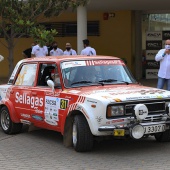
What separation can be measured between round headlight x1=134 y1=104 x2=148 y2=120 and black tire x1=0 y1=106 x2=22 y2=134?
3.31 metres

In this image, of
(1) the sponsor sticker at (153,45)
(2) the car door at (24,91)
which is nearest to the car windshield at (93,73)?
(2) the car door at (24,91)

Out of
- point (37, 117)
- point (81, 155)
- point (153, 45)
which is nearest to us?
point (81, 155)

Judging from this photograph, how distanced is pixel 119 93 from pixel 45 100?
1.55 metres

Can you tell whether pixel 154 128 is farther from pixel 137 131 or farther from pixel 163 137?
pixel 163 137

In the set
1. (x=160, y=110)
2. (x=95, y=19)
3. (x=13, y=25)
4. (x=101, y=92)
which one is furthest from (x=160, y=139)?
(x=95, y=19)

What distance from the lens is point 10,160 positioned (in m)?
6.89

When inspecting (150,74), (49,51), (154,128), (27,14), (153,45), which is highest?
(27,14)

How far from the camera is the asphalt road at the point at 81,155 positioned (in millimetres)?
6402

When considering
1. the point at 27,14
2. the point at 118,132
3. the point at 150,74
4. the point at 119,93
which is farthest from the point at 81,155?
the point at 150,74

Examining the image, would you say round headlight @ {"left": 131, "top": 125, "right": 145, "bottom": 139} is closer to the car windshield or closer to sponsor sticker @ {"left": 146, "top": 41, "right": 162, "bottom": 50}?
the car windshield

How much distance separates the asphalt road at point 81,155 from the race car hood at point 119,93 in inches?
38.1

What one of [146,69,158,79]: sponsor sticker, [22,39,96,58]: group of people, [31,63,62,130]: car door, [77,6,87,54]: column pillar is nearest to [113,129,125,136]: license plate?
[31,63,62,130]: car door

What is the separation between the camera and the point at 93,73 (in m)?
7.90

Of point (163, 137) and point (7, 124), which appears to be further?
point (7, 124)
